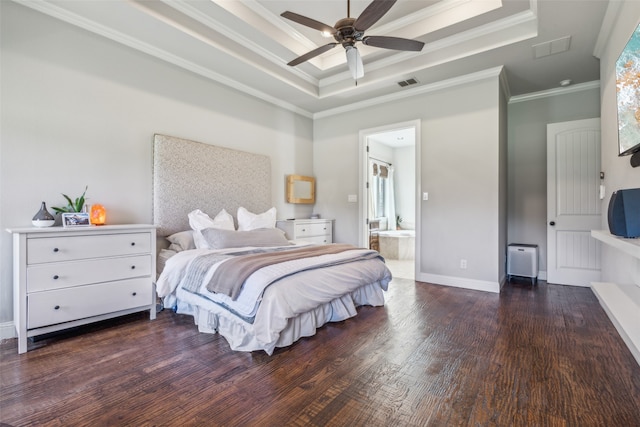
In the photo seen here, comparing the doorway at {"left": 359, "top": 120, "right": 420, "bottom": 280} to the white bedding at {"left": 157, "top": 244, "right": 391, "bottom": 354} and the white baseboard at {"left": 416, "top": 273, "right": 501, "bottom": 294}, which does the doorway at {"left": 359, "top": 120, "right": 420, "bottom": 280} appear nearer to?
the white baseboard at {"left": 416, "top": 273, "right": 501, "bottom": 294}

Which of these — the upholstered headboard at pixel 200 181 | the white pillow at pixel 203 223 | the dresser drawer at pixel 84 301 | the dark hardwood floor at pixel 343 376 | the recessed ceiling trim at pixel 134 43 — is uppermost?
the recessed ceiling trim at pixel 134 43

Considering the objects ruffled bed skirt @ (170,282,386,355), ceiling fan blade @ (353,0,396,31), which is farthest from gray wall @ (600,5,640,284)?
ruffled bed skirt @ (170,282,386,355)

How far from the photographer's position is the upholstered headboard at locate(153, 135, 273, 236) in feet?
11.1

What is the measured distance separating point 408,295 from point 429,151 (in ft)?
6.81

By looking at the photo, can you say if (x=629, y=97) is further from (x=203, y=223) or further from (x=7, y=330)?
(x=7, y=330)

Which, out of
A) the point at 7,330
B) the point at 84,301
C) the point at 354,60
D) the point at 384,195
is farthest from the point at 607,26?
the point at 7,330

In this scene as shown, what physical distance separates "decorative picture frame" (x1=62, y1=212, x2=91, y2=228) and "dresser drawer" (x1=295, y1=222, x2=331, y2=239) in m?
2.61

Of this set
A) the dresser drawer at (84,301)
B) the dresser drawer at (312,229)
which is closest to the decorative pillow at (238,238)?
the dresser drawer at (84,301)

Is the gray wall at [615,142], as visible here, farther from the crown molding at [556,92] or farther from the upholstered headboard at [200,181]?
the upholstered headboard at [200,181]

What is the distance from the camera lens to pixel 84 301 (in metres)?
2.47

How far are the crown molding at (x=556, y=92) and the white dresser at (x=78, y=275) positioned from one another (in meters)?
5.41

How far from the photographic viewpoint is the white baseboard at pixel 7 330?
7.89ft

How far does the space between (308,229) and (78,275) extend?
3006 mm

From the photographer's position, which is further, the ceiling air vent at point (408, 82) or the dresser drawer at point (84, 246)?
the ceiling air vent at point (408, 82)
